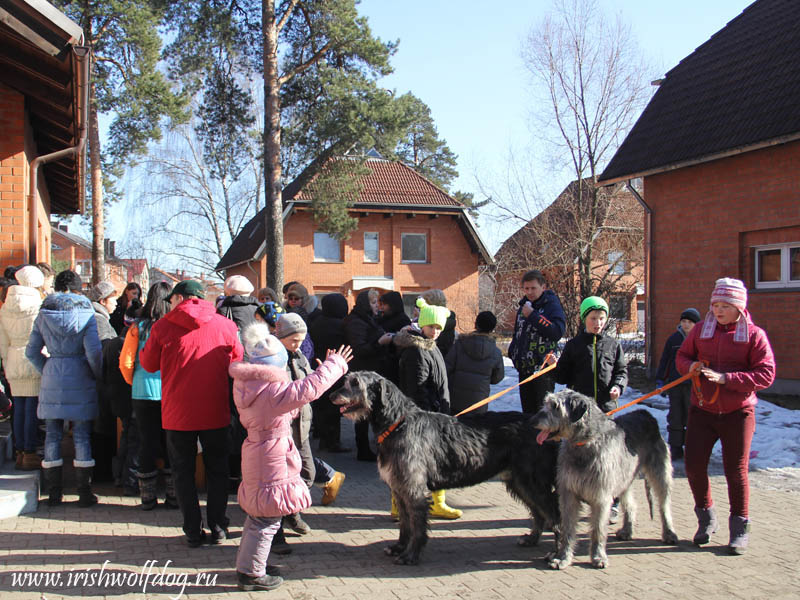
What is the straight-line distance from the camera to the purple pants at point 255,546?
4367mm

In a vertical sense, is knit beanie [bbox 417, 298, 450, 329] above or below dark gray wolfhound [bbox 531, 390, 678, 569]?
above

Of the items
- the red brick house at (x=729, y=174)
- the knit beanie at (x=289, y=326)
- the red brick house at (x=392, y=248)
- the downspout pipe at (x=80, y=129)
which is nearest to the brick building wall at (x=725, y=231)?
the red brick house at (x=729, y=174)

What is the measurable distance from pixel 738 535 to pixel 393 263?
89.4 ft

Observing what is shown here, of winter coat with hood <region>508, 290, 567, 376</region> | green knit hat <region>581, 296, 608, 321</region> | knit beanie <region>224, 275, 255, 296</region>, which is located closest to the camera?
green knit hat <region>581, 296, 608, 321</region>

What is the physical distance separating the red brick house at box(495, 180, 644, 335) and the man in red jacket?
50.5ft

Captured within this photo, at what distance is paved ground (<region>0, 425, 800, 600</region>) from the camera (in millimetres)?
4445

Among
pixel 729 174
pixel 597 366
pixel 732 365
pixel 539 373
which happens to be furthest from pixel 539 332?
pixel 729 174

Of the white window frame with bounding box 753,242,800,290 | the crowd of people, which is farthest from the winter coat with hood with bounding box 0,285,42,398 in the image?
the white window frame with bounding box 753,242,800,290

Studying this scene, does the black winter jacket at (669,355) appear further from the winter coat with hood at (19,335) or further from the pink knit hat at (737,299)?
the winter coat with hood at (19,335)

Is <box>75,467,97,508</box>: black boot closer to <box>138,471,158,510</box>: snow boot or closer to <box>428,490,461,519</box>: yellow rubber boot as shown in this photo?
<box>138,471,158,510</box>: snow boot

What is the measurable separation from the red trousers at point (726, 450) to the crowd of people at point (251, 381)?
11 mm

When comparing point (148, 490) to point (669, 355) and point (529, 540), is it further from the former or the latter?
point (669, 355)

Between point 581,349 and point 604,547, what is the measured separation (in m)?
1.82

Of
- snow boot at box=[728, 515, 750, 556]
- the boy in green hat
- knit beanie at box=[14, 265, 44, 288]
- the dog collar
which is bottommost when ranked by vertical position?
snow boot at box=[728, 515, 750, 556]
